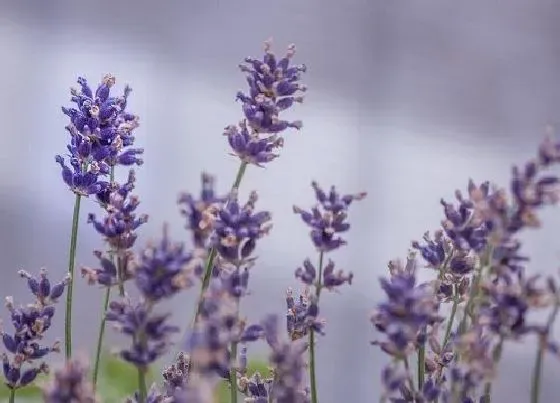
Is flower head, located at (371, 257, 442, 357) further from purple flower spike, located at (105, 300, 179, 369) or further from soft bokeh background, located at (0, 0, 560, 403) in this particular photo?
soft bokeh background, located at (0, 0, 560, 403)

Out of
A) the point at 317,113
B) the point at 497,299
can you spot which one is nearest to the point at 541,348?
the point at 497,299

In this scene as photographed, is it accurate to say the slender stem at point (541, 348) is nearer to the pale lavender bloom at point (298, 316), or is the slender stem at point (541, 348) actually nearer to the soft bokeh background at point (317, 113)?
the pale lavender bloom at point (298, 316)

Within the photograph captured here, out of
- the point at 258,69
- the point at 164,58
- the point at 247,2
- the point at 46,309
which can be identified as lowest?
the point at 46,309

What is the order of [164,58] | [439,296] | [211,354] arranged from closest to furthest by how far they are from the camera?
[211,354], [439,296], [164,58]

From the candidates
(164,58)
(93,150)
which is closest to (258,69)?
(93,150)

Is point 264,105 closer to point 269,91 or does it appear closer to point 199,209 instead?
point 269,91

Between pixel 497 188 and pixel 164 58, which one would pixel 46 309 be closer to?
pixel 497 188

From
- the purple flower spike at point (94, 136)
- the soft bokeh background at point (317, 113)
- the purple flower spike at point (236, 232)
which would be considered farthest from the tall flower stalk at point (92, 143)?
the soft bokeh background at point (317, 113)
